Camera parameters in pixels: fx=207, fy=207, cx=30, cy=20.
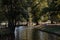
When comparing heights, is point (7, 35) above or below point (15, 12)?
below

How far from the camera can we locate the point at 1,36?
88.4 ft

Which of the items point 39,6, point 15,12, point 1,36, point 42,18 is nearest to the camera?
point 1,36

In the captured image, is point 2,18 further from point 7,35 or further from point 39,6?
point 39,6

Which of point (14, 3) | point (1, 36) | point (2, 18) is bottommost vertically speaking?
point (1, 36)

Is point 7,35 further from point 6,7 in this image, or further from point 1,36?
point 6,7

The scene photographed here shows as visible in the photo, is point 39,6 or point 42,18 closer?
point 39,6

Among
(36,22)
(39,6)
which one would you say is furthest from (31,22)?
(39,6)

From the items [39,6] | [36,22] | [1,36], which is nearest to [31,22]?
[36,22]

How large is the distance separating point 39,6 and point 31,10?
8.94ft

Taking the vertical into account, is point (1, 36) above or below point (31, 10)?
below

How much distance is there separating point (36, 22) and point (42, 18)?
148 inches

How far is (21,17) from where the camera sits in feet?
98.7

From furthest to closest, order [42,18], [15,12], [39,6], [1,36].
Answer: [42,18] → [39,6] → [15,12] → [1,36]

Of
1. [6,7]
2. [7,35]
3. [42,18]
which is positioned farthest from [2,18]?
[42,18]
